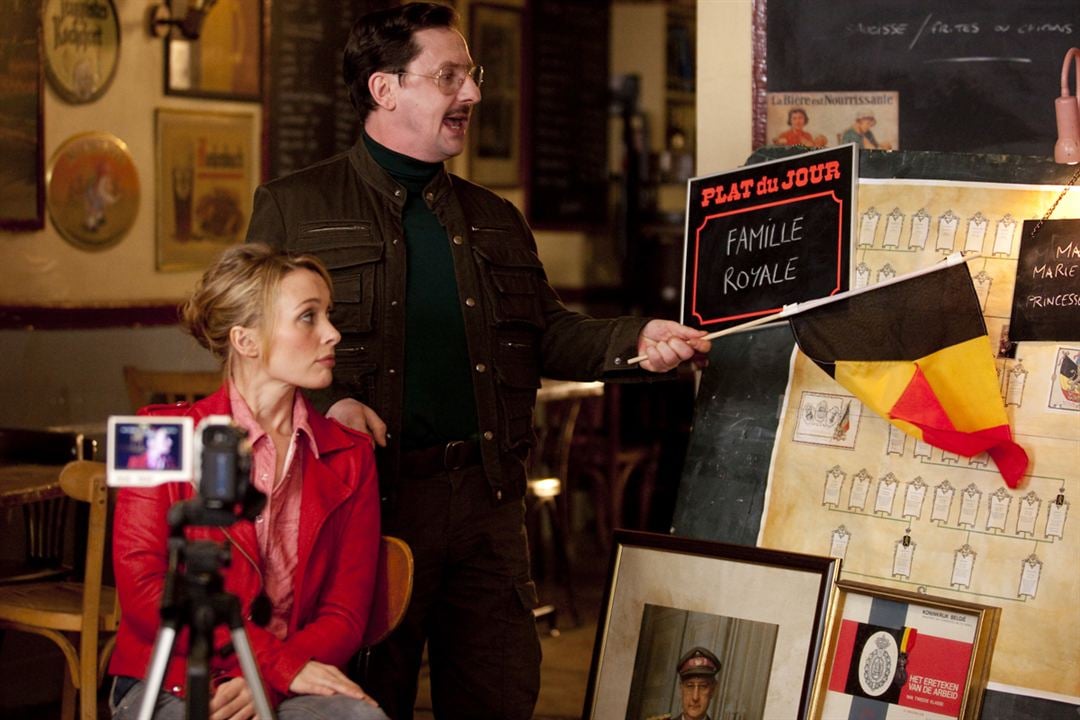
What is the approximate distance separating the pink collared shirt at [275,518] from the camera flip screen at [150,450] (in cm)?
51

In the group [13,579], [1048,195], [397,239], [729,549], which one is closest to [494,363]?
[397,239]

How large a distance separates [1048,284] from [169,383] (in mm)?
2786

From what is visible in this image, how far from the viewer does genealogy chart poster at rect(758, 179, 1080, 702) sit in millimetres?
2520

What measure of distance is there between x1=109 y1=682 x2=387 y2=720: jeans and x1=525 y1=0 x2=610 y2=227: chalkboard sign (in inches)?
186

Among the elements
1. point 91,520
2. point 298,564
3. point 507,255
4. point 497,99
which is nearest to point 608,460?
point 497,99

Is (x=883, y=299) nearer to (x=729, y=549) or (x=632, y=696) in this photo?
(x=729, y=549)

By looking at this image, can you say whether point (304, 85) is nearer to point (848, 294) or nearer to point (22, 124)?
point (22, 124)

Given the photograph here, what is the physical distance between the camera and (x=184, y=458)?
1.85m

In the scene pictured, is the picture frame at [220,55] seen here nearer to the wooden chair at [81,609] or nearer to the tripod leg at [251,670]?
the wooden chair at [81,609]

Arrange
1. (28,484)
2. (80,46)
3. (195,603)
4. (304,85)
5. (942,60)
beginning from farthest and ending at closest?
1. (304,85)
2. (80,46)
3. (28,484)
4. (942,60)
5. (195,603)

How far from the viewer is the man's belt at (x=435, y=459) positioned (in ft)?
8.79

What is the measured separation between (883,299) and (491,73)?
4165 millimetres

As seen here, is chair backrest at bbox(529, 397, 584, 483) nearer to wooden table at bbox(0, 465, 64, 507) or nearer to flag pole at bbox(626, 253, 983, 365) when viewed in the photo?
wooden table at bbox(0, 465, 64, 507)

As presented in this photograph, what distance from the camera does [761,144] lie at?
10.8 ft
